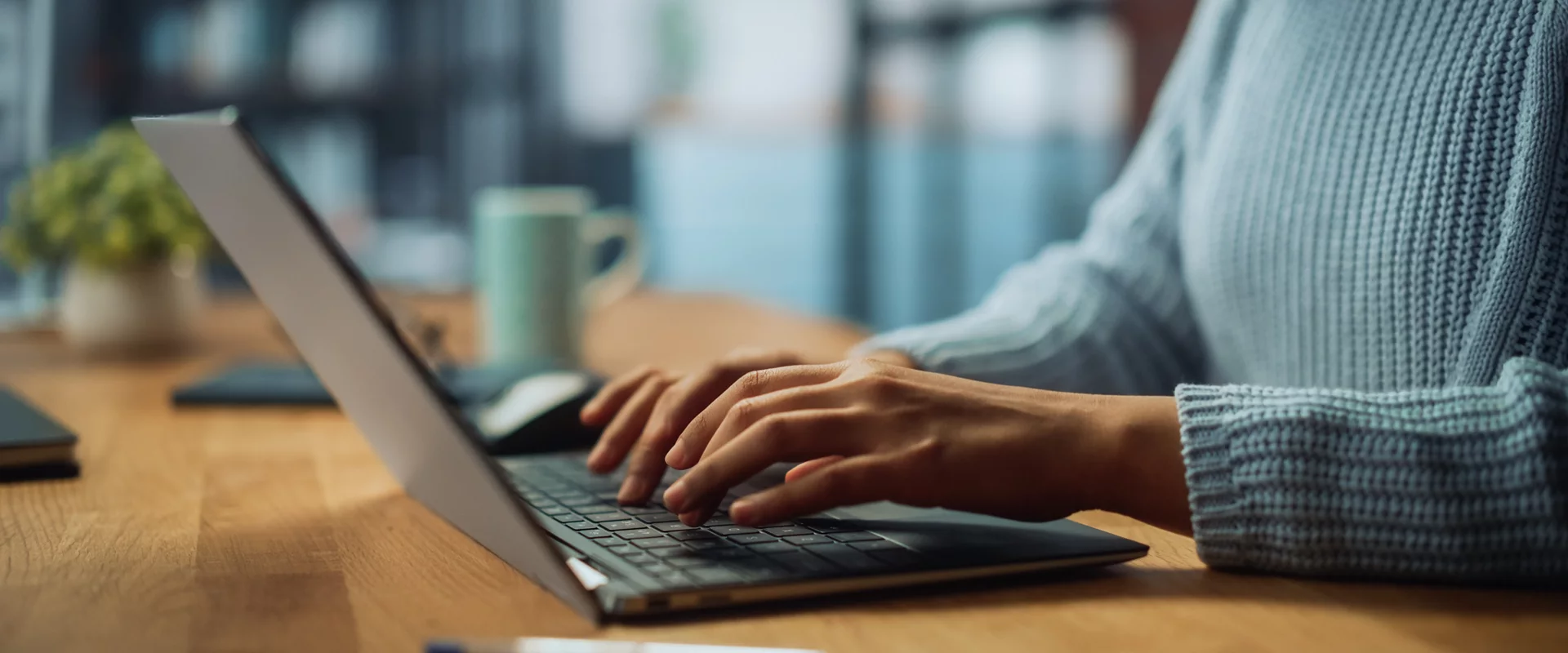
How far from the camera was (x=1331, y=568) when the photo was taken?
0.54 m

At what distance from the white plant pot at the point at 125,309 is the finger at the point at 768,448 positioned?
1.11 metres

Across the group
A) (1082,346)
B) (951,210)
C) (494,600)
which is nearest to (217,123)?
(494,600)

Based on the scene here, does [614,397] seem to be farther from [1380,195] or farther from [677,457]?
[1380,195]

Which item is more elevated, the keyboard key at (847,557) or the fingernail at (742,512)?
the fingernail at (742,512)

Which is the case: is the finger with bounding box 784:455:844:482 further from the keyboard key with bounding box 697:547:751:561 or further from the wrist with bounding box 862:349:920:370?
the wrist with bounding box 862:349:920:370

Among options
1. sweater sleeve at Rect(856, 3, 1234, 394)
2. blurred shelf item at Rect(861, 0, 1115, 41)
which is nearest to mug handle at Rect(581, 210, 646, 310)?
sweater sleeve at Rect(856, 3, 1234, 394)

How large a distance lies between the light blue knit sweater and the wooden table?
0.03 metres

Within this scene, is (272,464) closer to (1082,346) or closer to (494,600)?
(494,600)

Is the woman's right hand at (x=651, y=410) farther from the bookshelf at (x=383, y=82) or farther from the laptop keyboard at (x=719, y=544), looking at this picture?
the bookshelf at (x=383, y=82)

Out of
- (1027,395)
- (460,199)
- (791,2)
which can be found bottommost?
(460,199)

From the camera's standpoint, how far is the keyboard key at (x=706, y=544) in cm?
55

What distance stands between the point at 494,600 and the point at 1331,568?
34 cm

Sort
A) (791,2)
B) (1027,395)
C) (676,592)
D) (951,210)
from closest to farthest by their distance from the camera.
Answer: (676,592) → (1027,395) → (951,210) → (791,2)

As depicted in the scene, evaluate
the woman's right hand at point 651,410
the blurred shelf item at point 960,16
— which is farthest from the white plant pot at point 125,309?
the blurred shelf item at point 960,16
